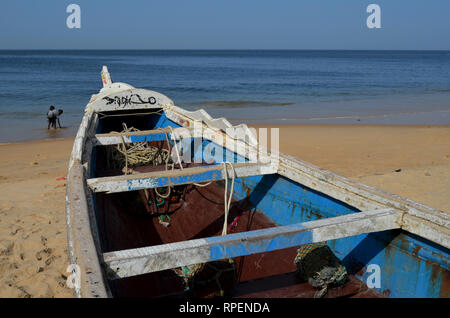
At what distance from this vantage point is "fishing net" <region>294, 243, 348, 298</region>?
109 inches

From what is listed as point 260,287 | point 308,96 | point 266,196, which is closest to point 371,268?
point 260,287

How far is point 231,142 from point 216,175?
0.91m

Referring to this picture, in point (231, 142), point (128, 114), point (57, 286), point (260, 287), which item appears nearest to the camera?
point (260, 287)

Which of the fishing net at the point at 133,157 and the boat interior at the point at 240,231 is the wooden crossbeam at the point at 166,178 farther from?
the fishing net at the point at 133,157

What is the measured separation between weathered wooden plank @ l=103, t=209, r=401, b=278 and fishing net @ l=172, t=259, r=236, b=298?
0.80 metres

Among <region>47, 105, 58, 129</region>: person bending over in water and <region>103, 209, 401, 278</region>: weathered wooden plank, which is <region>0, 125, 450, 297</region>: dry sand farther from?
<region>103, 209, 401, 278</region>: weathered wooden plank

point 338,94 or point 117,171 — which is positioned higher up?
point 338,94

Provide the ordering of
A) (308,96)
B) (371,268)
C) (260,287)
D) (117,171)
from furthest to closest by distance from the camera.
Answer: (308,96)
(117,171)
(260,287)
(371,268)

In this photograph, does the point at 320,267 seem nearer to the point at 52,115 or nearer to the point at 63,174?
the point at 63,174

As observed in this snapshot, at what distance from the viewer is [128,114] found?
21.0ft

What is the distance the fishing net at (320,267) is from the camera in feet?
9.11

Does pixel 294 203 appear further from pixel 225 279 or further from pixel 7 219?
pixel 7 219

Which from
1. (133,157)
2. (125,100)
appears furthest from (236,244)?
(125,100)

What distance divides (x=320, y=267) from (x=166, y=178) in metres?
1.41
